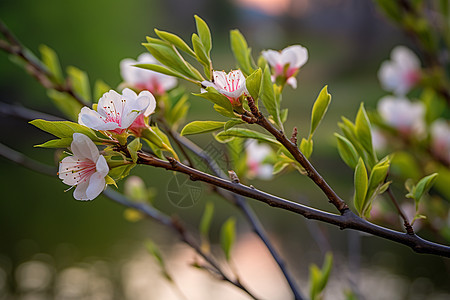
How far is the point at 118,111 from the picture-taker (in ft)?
0.86

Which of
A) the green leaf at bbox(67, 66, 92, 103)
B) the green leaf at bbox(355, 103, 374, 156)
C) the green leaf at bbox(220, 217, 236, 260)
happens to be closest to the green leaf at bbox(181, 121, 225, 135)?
the green leaf at bbox(355, 103, 374, 156)

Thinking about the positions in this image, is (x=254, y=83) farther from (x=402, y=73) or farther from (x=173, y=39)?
(x=402, y=73)

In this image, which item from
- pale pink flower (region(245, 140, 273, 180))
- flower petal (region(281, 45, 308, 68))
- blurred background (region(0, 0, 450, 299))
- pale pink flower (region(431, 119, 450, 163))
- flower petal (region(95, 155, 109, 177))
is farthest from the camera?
blurred background (region(0, 0, 450, 299))

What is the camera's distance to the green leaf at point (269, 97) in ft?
0.88

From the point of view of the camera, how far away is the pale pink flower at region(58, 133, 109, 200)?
9.1 inches

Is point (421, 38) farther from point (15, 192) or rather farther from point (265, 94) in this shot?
point (15, 192)

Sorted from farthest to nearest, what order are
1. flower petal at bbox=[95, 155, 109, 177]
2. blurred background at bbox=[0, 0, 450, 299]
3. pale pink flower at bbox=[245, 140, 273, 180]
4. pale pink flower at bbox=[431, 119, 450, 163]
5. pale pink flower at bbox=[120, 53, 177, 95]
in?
blurred background at bbox=[0, 0, 450, 299] < pale pink flower at bbox=[431, 119, 450, 163] < pale pink flower at bbox=[245, 140, 273, 180] < pale pink flower at bbox=[120, 53, 177, 95] < flower petal at bbox=[95, 155, 109, 177]

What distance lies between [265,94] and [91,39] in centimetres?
695

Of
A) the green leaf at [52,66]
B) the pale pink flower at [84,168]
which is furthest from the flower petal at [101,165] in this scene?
the green leaf at [52,66]

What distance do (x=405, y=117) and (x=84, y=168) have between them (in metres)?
0.53

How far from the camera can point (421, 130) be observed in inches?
26.2

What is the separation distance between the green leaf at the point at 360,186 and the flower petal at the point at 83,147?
0.50 ft

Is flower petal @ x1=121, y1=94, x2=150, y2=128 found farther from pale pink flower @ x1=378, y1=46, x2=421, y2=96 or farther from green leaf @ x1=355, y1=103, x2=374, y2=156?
pale pink flower @ x1=378, y1=46, x2=421, y2=96

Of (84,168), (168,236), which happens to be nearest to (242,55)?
(84,168)
